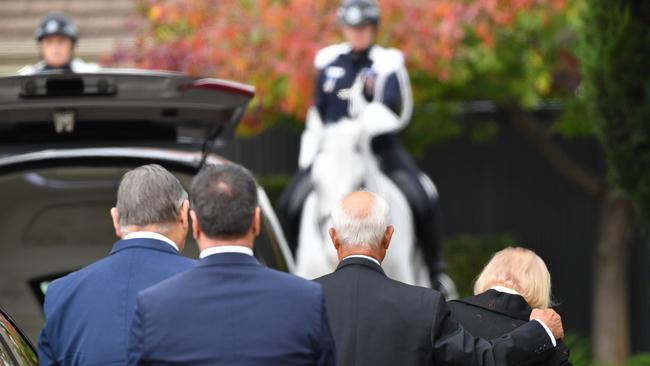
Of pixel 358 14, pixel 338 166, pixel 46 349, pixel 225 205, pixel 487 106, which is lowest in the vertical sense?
pixel 487 106

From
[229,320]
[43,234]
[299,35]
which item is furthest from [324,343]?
[299,35]

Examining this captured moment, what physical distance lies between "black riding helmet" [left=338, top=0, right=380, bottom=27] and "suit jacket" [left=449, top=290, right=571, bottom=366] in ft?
17.2

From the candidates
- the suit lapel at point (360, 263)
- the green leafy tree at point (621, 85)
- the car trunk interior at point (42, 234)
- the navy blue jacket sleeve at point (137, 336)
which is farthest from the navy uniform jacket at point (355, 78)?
the navy blue jacket sleeve at point (137, 336)

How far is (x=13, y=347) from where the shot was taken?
183 inches

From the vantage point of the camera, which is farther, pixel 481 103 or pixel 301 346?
pixel 481 103

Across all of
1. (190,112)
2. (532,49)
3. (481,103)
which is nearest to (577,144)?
(481,103)

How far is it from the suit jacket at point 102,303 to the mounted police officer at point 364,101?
16.5 ft

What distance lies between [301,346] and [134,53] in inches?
435

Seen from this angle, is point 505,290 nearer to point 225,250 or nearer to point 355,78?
point 225,250

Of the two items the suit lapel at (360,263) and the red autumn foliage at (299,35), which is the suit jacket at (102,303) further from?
the red autumn foliage at (299,35)

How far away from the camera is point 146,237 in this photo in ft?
16.0

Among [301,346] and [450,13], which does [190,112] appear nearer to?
[301,346]

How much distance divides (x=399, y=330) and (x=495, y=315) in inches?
18.2

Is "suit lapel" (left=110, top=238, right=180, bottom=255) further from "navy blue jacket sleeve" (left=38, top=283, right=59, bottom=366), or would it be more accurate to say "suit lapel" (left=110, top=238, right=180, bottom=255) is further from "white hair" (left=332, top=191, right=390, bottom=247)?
"white hair" (left=332, top=191, right=390, bottom=247)
